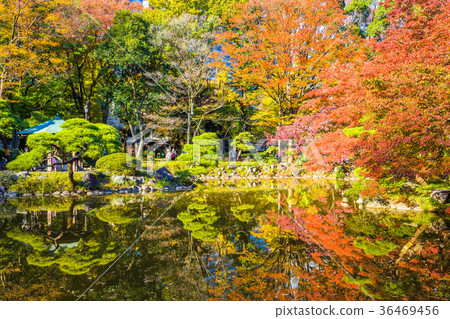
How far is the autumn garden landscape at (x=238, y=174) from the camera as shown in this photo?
11.0 feet

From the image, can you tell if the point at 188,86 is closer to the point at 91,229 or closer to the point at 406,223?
the point at 91,229

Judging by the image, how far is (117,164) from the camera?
11008 millimetres

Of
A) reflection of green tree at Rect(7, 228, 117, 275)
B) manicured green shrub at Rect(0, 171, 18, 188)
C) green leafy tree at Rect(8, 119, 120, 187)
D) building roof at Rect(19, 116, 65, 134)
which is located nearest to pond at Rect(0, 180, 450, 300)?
reflection of green tree at Rect(7, 228, 117, 275)

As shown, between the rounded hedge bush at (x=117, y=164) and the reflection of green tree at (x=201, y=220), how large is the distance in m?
4.51

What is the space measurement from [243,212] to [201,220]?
1.24 m

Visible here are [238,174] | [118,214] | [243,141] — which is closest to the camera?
[118,214]

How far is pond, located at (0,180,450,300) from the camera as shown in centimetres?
299

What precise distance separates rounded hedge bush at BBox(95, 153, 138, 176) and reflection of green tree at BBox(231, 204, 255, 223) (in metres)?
5.80

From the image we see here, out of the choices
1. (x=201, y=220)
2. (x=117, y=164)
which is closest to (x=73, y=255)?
(x=201, y=220)

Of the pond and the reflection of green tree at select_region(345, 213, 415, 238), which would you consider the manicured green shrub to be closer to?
the pond

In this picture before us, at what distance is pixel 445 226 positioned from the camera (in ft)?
17.3

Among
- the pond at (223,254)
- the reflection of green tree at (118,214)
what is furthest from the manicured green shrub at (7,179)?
the reflection of green tree at (118,214)

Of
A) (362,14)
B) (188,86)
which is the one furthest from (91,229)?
(362,14)

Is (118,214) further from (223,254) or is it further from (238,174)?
(238,174)
